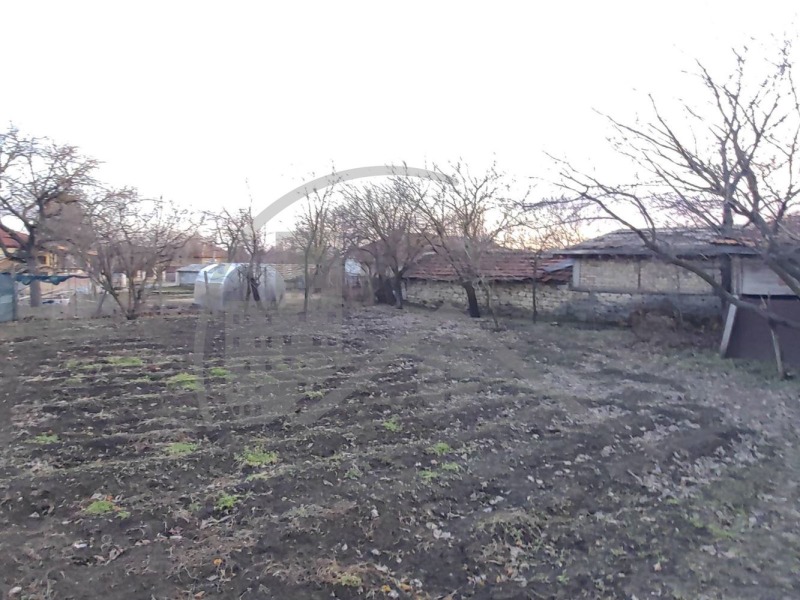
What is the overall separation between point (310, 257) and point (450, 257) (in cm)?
392

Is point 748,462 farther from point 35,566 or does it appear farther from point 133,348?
point 133,348

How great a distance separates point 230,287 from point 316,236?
9.05 feet

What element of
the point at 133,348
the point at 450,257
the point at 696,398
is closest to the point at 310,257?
the point at 450,257

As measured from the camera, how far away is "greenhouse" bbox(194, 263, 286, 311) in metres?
14.7

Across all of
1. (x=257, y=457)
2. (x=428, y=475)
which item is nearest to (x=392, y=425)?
(x=428, y=475)

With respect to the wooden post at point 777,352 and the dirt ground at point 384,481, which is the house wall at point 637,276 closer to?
the wooden post at point 777,352

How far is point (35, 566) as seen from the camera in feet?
9.53

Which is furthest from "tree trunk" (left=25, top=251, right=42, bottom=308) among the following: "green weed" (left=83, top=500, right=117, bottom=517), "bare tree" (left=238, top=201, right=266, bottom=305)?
"green weed" (left=83, top=500, right=117, bottom=517)

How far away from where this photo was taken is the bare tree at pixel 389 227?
54.4ft

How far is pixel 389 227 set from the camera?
17125mm

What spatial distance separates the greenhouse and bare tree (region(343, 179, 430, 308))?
3.28 metres

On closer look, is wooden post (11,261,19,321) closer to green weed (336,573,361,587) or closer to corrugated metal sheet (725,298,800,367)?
green weed (336,573,361,587)

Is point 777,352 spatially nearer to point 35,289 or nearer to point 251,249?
point 251,249

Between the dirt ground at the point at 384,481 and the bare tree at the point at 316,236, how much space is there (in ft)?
25.7
